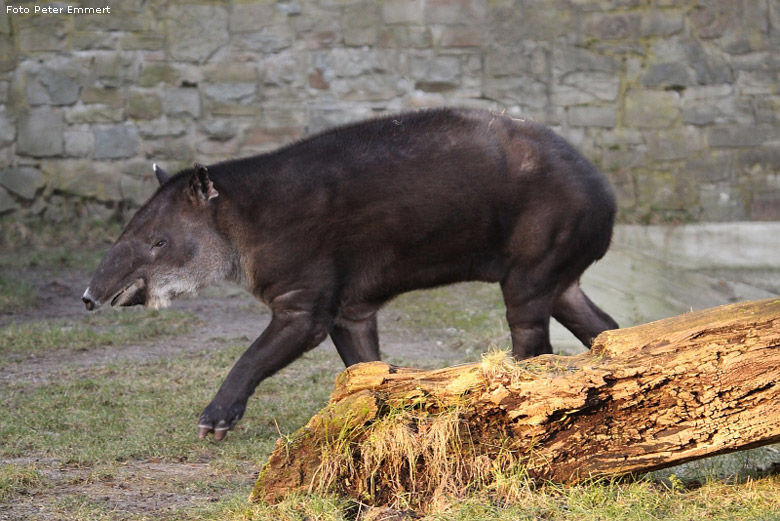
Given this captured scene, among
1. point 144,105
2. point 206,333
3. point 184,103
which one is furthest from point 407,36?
point 206,333

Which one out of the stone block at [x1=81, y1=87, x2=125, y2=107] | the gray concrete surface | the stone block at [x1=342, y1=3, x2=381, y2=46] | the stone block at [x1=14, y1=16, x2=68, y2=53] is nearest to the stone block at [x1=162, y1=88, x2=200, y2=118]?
the stone block at [x1=81, y1=87, x2=125, y2=107]

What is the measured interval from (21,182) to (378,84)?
3924mm

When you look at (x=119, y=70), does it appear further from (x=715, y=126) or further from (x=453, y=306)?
(x=715, y=126)

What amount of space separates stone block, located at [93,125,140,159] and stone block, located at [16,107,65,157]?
41 centimetres

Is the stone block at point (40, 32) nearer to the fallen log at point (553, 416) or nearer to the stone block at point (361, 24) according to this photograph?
the stone block at point (361, 24)

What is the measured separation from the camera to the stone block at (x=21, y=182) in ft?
37.0

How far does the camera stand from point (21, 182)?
37.0ft

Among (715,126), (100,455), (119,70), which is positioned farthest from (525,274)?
(119,70)

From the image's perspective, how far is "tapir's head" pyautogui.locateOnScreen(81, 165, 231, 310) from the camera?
584 centimetres

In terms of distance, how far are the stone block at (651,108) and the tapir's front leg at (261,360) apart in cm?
648

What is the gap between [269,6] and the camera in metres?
11.2

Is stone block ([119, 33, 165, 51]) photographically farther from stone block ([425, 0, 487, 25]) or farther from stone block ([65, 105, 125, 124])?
stone block ([425, 0, 487, 25])

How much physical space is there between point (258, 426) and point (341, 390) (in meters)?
1.67

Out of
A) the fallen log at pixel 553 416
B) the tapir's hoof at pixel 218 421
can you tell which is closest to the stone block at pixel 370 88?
the tapir's hoof at pixel 218 421
